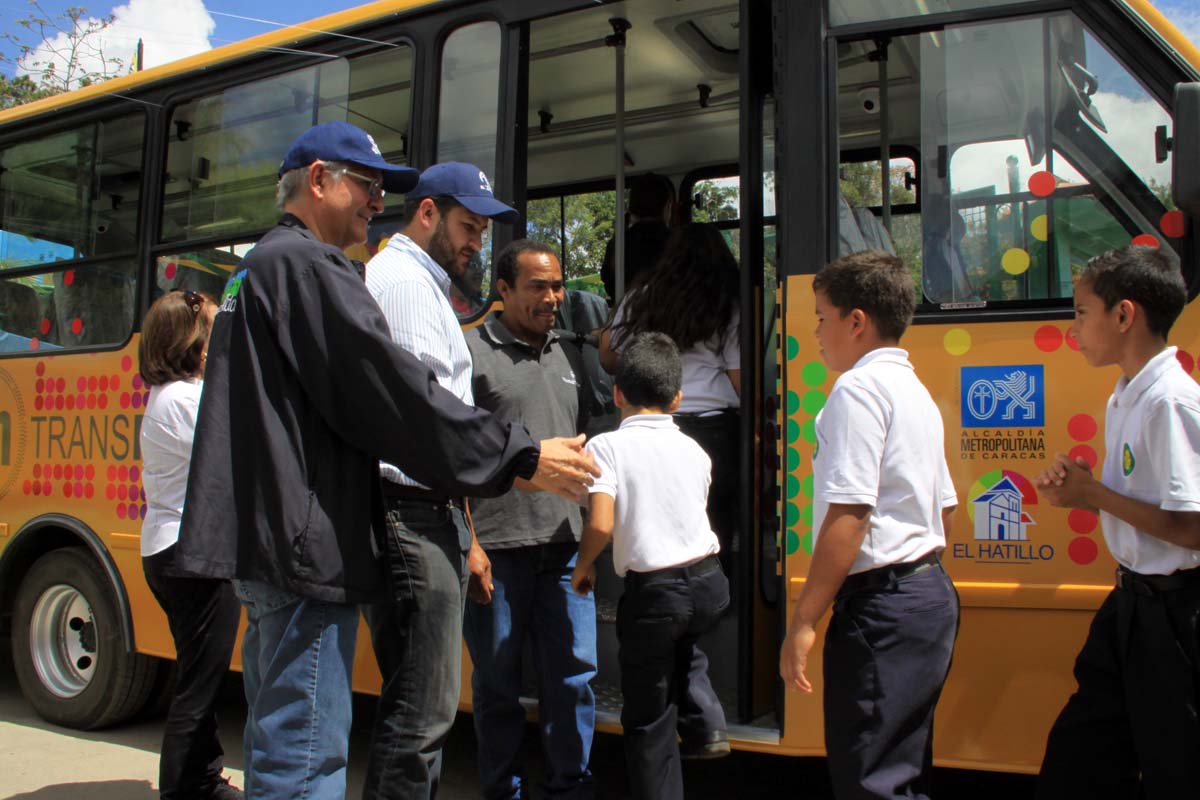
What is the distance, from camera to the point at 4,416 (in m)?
5.26

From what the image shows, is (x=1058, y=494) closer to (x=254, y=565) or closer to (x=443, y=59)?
(x=254, y=565)

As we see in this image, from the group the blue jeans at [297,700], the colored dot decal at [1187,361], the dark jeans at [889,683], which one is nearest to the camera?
the blue jeans at [297,700]

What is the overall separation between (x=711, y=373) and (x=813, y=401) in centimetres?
62

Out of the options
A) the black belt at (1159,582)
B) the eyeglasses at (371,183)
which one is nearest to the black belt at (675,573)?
the black belt at (1159,582)

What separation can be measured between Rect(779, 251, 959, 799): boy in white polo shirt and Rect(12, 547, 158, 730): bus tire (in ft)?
12.1

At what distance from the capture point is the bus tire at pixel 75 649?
15.9 ft

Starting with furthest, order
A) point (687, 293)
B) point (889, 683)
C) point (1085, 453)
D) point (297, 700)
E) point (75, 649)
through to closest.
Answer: point (75, 649) < point (687, 293) < point (1085, 453) < point (889, 683) < point (297, 700)

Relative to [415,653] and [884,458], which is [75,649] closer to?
[415,653]

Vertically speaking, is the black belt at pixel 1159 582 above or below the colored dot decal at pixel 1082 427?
below

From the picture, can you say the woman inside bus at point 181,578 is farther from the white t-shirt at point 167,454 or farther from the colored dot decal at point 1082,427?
the colored dot decal at point 1082,427

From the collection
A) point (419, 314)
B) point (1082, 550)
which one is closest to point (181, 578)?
point (419, 314)

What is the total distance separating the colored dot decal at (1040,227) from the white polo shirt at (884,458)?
3.17 ft

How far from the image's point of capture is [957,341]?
313 cm

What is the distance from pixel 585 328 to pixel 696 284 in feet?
4.40
